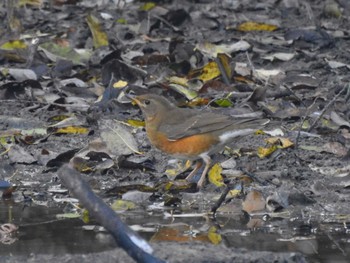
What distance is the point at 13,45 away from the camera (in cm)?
1144

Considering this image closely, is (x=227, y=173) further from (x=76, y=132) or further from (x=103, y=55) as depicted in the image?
(x=103, y=55)

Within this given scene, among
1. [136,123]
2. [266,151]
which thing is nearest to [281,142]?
[266,151]

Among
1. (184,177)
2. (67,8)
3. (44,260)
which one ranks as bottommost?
(67,8)

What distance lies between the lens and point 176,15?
490 inches

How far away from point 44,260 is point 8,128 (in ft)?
12.4

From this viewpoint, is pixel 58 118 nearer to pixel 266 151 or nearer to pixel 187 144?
pixel 187 144

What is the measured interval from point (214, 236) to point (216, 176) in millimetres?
1511

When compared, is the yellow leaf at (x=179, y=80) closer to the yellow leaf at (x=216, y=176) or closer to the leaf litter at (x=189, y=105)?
the leaf litter at (x=189, y=105)

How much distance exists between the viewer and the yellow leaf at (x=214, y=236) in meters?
6.43

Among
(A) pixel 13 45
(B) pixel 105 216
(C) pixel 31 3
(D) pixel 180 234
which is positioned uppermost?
(B) pixel 105 216

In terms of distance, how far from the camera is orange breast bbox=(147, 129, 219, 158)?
26.7ft

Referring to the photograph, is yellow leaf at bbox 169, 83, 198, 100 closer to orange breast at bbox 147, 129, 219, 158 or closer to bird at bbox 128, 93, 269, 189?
bird at bbox 128, 93, 269, 189

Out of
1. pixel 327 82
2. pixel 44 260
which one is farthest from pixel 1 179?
pixel 327 82

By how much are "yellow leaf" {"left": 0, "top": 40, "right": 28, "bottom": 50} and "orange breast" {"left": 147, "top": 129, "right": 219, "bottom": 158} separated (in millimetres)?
3651
